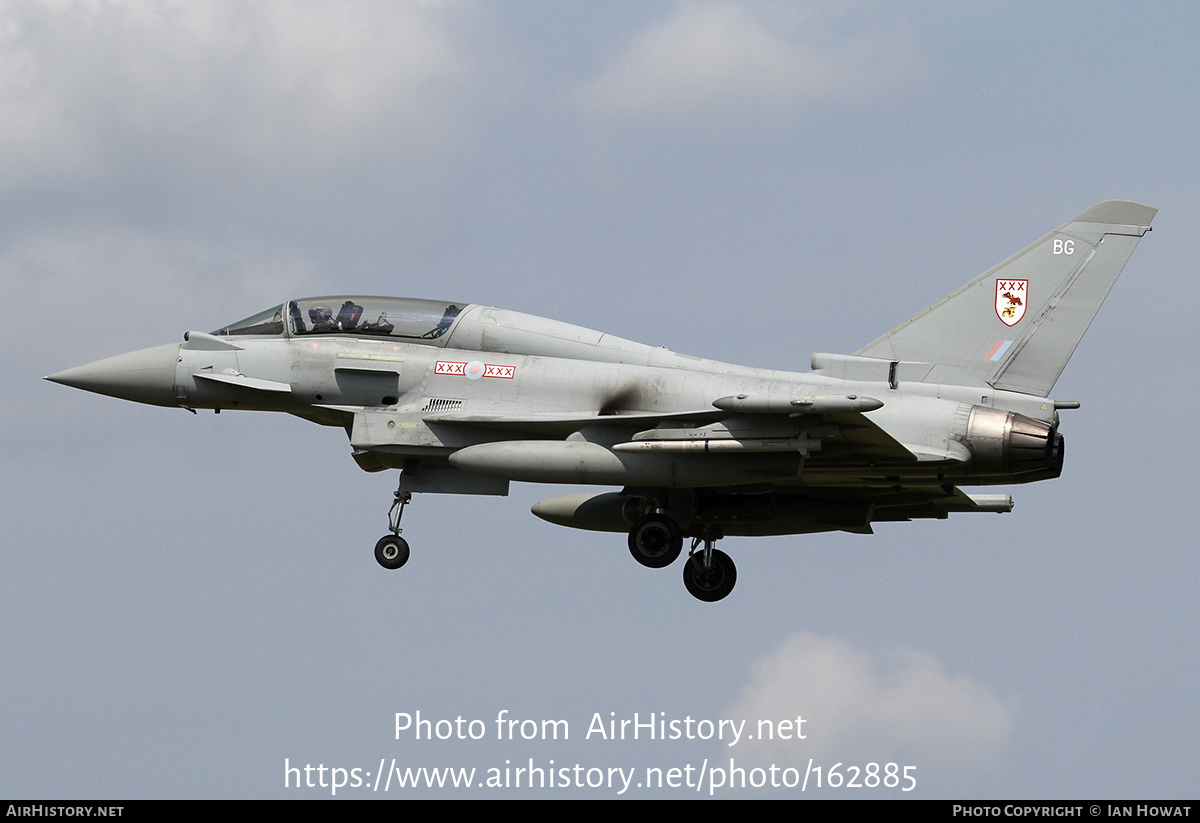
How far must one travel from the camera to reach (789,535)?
24.4 metres

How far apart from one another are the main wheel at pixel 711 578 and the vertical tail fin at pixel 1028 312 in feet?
12.8

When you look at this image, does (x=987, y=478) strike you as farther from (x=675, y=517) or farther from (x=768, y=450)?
(x=675, y=517)

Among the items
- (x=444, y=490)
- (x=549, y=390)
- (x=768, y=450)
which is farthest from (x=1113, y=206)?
(x=444, y=490)

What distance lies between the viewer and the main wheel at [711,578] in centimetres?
2378

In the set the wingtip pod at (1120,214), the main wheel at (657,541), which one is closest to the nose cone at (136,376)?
the main wheel at (657,541)

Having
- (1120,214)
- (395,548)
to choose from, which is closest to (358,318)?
(395,548)

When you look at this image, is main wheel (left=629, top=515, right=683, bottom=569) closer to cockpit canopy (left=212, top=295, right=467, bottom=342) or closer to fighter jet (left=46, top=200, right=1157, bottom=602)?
fighter jet (left=46, top=200, right=1157, bottom=602)

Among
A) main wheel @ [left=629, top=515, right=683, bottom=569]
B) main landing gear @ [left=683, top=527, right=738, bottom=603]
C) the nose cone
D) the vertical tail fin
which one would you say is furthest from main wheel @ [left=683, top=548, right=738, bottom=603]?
the nose cone

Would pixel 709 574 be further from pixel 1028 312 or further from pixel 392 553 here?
pixel 1028 312

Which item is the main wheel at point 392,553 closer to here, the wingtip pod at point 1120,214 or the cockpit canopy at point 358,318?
the cockpit canopy at point 358,318

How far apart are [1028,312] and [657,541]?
576 cm

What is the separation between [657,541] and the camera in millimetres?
21891

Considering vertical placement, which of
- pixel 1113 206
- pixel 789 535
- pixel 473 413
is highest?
pixel 1113 206

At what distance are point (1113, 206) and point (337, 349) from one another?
34.9 ft
